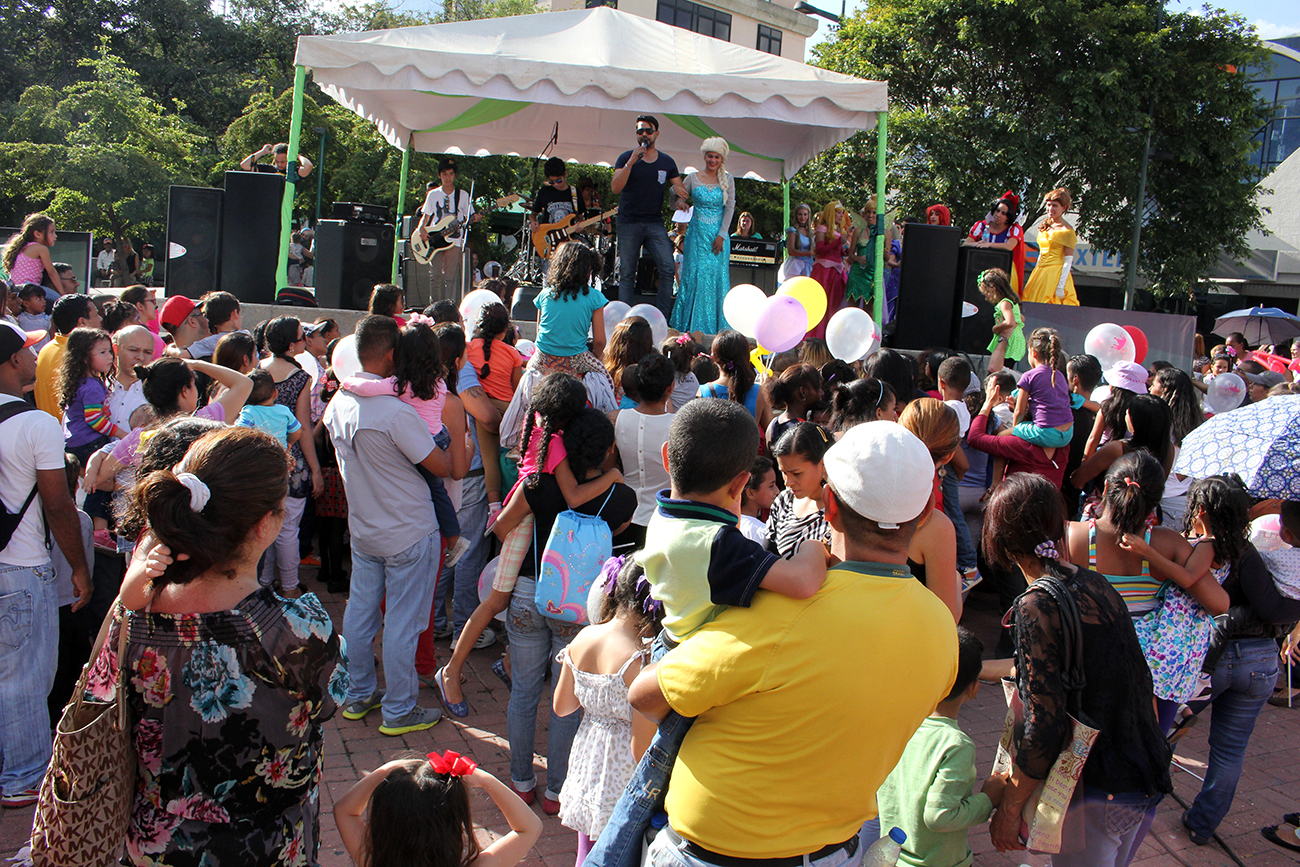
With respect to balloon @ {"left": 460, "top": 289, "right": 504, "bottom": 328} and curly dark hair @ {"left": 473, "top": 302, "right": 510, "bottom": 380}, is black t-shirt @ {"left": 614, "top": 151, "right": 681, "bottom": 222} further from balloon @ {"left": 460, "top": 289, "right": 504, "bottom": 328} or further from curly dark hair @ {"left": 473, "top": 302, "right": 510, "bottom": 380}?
curly dark hair @ {"left": 473, "top": 302, "right": 510, "bottom": 380}

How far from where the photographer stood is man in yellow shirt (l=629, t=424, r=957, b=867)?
1543 millimetres

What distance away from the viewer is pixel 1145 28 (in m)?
17.6

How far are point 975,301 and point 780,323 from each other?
16.6 feet

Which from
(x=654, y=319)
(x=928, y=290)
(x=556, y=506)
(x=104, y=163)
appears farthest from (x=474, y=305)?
(x=104, y=163)

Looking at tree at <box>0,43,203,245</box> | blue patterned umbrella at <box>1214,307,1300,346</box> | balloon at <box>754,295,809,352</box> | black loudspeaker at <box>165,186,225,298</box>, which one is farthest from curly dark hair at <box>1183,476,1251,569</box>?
tree at <box>0,43,203,245</box>

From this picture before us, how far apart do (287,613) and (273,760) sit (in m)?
0.31

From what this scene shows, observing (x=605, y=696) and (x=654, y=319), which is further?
(x=654, y=319)

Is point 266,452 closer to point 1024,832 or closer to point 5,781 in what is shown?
point 1024,832

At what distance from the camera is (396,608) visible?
378 cm

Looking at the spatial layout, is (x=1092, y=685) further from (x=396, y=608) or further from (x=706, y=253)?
(x=706, y=253)

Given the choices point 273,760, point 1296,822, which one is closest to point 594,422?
point 273,760

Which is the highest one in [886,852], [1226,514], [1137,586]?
[1226,514]

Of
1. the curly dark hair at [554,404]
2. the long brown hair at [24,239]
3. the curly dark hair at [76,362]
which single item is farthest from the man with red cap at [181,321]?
the curly dark hair at [554,404]

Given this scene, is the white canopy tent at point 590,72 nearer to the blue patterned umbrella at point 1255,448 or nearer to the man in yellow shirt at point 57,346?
the man in yellow shirt at point 57,346
